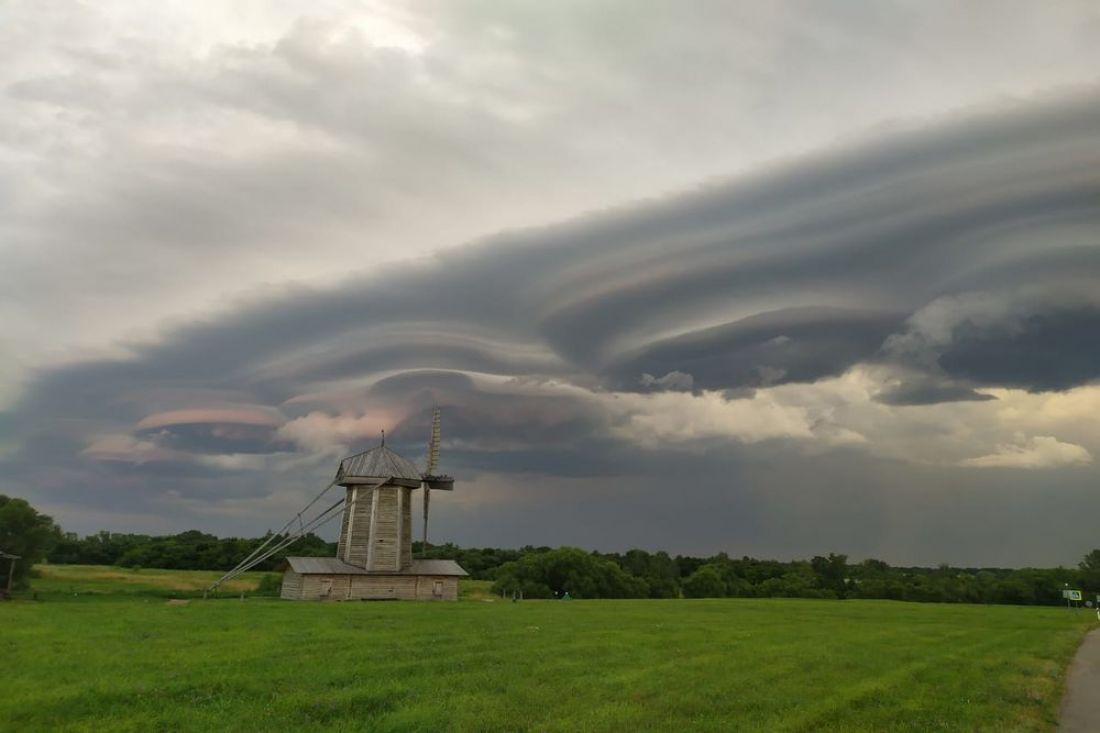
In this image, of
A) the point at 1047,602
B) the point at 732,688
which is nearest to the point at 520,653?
the point at 732,688

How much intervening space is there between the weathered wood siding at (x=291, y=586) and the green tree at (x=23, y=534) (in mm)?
19441

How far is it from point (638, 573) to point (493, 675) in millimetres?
117253

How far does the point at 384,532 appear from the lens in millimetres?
71750

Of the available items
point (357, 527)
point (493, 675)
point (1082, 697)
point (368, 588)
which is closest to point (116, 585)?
point (357, 527)

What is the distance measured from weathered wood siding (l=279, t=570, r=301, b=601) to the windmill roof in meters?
9.60

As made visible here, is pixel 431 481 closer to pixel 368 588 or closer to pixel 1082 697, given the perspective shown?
pixel 368 588

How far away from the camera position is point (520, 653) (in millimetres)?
28344

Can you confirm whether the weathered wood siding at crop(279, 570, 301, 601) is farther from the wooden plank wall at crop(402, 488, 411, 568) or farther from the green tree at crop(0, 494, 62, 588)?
the green tree at crop(0, 494, 62, 588)

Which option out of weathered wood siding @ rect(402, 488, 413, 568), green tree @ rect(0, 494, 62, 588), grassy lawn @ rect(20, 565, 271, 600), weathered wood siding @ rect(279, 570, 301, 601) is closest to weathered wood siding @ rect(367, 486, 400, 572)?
weathered wood siding @ rect(402, 488, 413, 568)

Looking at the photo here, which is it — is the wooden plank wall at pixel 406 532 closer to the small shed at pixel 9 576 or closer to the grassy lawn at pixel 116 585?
the grassy lawn at pixel 116 585

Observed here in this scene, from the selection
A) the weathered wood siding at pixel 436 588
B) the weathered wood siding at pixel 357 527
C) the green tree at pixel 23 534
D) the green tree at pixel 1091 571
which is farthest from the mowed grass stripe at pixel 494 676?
the green tree at pixel 1091 571

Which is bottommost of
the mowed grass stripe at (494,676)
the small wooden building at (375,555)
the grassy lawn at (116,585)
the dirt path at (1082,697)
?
the dirt path at (1082,697)

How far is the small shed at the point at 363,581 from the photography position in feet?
218

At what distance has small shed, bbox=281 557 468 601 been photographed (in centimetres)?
6631
